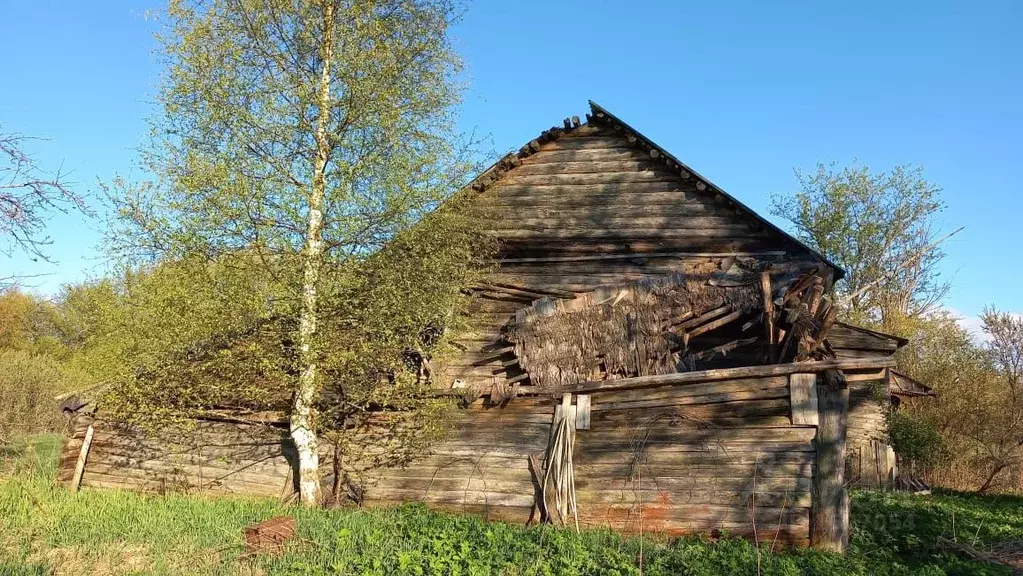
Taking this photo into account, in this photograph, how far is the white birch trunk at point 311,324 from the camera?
1026 centimetres

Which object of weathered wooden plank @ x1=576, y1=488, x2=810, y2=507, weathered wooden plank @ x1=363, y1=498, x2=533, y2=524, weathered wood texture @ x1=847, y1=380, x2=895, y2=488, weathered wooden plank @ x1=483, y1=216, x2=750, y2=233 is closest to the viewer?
weathered wooden plank @ x1=576, y1=488, x2=810, y2=507

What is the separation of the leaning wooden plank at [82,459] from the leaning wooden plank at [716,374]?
31.2 feet

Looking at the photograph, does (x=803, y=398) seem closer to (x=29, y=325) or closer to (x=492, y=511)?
(x=492, y=511)

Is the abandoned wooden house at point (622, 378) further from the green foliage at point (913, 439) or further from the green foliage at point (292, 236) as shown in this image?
the green foliage at point (913, 439)

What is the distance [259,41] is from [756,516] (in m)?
10.8

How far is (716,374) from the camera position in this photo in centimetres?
934

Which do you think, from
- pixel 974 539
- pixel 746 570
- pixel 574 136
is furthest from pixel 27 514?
pixel 974 539

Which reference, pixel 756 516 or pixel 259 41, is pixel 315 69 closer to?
pixel 259 41

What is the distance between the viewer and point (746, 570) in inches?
288

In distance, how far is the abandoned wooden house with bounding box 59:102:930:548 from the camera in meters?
9.14

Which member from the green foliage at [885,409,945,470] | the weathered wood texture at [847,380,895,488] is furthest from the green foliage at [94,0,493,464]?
the green foliage at [885,409,945,470]

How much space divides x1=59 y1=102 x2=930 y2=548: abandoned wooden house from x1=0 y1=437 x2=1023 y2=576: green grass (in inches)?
31.4

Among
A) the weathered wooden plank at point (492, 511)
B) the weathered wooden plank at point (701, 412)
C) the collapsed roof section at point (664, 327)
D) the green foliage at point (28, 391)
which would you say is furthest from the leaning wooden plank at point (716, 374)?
the green foliage at point (28, 391)

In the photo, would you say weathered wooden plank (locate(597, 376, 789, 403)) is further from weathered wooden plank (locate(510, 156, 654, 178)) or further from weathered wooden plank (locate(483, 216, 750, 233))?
weathered wooden plank (locate(510, 156, 654, 178))
